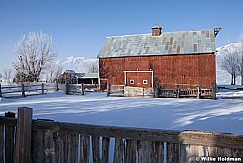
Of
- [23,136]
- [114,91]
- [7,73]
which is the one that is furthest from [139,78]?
[7,73]

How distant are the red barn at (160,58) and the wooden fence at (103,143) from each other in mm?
21191

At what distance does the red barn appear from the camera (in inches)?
870

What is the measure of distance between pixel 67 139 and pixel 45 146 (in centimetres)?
36

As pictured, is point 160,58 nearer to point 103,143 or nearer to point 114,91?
point 114,91

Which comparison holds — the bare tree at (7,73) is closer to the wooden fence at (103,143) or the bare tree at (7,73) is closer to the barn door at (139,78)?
the barn door at (139,78)

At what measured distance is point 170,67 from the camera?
76.0 feet

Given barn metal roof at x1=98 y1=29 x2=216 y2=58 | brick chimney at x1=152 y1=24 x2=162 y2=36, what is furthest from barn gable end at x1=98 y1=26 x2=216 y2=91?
brick chimney at x1=152 y1=24 x2=162 y2=36

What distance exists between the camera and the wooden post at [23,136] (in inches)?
105

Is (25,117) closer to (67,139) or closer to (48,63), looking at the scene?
(67,139)

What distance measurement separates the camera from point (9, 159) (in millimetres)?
2961

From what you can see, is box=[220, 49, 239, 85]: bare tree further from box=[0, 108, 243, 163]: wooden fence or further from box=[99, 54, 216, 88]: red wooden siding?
box=[0, 108, 243, 163]: wooden fence

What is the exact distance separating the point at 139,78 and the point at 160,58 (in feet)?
11.2

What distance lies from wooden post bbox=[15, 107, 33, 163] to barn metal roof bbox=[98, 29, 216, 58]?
21876 millimetres

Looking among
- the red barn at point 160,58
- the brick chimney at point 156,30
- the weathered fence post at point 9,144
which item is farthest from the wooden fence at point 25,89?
the weathered fence post at point 9,144
